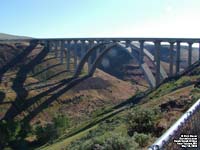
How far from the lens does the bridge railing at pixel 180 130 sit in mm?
7434

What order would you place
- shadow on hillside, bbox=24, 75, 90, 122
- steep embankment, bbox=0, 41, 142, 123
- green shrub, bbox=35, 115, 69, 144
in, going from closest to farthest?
green shrub, bbox=35, 115, 69, 144
shadow on hillside, bbox=24, 75, 90, 122
steep embankment, bbox=0, 41, 142, 123

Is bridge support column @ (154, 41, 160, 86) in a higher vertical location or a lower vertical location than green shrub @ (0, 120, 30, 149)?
higher

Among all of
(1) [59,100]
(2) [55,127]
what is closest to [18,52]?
A: (1) [59,100]

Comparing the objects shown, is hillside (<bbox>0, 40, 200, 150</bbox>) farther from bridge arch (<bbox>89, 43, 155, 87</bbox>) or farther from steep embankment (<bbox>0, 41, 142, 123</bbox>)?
bridge arch (<bbox>89, 43, 155, 87</bbox>)

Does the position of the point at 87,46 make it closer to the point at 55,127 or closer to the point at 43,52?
the point at 43,52

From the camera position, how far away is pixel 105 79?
415 feet

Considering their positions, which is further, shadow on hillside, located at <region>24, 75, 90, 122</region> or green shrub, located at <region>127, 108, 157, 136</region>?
shadow on hillside, located at <region>24, 75, 90, 122</region>

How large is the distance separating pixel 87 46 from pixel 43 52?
26.7m

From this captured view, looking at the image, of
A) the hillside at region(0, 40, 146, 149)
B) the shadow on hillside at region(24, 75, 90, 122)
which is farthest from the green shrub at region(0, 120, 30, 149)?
the shadow on hillside at region(24, 75, 90, 122)

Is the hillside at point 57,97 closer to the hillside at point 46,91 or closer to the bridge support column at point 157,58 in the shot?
the hillside at point 46,91

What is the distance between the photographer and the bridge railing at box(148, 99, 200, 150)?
7434 mm

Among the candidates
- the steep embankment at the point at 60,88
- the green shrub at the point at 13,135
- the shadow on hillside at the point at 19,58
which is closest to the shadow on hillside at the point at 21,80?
the steep embankment at the point at 60,88

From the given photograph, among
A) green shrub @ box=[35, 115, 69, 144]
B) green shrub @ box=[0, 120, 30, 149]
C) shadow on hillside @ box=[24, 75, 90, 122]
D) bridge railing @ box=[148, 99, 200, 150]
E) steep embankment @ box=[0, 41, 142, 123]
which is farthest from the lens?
steep embankment @ box=[0, 41, 142, 123]

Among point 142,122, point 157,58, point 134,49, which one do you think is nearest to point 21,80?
point 134,49
